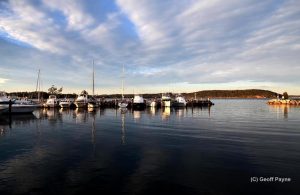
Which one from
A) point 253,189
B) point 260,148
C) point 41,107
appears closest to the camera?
point 253,189

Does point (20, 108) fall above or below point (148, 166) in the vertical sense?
above

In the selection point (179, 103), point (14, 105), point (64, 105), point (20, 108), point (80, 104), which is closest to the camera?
point (14, 105)

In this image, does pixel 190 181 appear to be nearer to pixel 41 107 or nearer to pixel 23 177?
pixel 23 177

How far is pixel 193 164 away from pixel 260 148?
7.73 metres

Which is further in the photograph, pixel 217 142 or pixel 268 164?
pixel 217 142

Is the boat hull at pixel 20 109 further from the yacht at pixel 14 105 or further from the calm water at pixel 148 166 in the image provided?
the calm water at pixel 148 166

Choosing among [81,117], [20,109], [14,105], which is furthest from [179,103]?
[14,105]

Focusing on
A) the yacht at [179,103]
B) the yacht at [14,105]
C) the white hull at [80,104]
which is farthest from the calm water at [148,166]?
the yacht at [179,103]

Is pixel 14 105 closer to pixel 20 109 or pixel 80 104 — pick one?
pixel 20 109

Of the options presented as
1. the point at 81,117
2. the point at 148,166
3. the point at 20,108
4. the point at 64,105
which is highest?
the point at 64,105

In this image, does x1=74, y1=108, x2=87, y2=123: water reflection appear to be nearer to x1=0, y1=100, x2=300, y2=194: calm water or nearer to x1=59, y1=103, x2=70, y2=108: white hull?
x1=0, y1=100, x2=300, y2=194: calm water

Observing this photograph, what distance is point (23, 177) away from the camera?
14.8 m

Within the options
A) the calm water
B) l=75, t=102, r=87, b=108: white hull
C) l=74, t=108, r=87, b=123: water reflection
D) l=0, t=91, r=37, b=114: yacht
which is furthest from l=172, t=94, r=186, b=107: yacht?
the calm water

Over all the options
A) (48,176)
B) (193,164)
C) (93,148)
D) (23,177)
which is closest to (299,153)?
(193,164)
